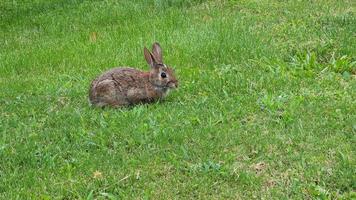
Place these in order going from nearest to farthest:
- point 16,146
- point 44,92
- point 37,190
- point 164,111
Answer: point 37,190 < point 16,146 < point 164,111 < point 44,92

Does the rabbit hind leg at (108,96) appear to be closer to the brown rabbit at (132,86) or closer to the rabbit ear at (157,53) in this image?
the brown rabbit at (132,86)

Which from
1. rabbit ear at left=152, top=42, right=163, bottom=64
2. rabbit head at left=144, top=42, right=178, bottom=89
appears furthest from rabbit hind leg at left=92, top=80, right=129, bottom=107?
rabbit ear at left=152, top=42, right=163, bottom=64

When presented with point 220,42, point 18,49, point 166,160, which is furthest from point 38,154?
point 18,49

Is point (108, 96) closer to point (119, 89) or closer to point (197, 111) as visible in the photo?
point (119, 89)

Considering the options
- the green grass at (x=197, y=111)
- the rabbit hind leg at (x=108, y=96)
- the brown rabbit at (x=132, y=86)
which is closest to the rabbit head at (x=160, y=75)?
the brown rabbit at (x=132, y=86)

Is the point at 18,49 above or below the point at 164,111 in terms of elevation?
below

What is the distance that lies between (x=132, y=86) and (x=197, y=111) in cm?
96

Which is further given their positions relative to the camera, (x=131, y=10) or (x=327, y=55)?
(x=131, y=10)

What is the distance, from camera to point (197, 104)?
307 inches

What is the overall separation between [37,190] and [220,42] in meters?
5.13

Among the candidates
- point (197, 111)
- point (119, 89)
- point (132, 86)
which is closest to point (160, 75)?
point (132, 86)

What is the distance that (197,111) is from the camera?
7.51 m

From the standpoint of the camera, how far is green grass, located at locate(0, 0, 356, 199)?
19.3ft

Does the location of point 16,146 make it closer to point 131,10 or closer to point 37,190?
point 37,190
